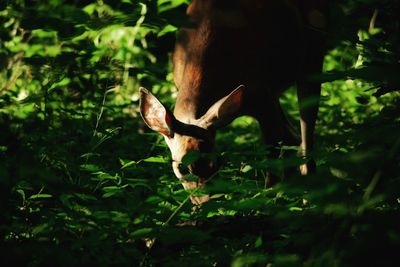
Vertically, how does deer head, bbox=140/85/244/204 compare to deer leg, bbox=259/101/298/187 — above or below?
above

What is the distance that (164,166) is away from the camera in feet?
12.4

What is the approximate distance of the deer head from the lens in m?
3.55

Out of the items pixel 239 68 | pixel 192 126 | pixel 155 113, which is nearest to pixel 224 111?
pixel 192 126

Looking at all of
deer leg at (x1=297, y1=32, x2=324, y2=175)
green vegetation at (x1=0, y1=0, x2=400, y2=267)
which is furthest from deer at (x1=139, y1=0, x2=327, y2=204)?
green vegetation at (x1=0, y1=0, x2=400, y2=267)

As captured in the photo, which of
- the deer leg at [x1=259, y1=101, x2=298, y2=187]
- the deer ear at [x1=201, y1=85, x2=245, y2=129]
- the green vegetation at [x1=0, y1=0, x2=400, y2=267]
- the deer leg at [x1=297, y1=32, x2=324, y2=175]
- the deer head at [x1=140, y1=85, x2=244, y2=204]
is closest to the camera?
the green vegetation at [x1=0, y1=0, x2=400, y2=267]

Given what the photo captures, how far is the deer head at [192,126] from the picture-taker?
3549mm

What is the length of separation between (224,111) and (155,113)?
20.1 inches

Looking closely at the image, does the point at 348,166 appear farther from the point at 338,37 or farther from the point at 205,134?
the point at 205,134

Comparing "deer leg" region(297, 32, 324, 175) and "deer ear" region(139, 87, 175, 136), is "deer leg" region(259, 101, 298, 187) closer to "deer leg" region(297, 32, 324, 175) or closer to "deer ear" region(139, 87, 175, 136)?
"deer leg" region(297, 32, 324, 175)

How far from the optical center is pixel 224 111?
3750mm

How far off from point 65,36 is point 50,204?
859mm

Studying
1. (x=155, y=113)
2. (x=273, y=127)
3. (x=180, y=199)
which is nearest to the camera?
(x=180, y=199)

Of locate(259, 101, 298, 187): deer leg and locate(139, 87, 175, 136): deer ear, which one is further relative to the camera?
locate(259, 101, 298, 187): deer leg

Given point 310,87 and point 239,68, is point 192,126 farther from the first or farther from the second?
point 310,87
